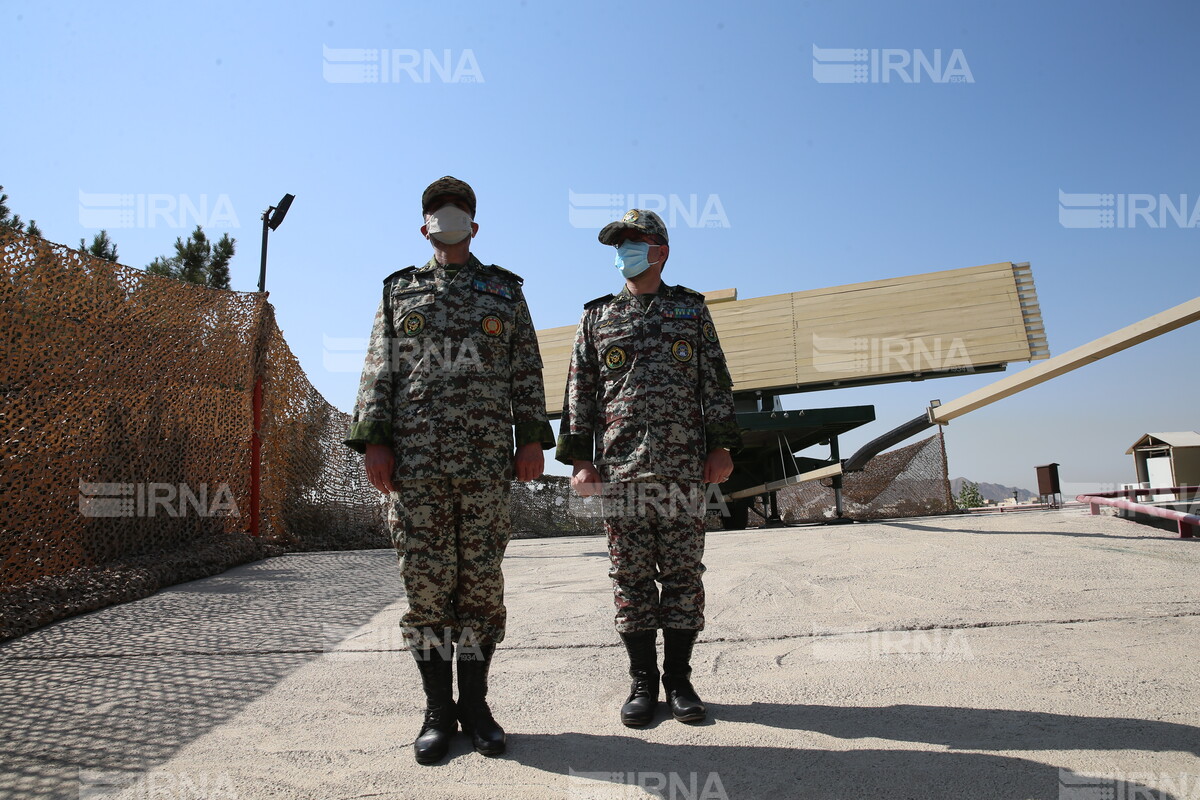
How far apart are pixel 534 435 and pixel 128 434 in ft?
12.7

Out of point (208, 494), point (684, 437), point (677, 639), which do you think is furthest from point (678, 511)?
point (208, 494)

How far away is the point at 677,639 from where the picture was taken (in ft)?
7.75

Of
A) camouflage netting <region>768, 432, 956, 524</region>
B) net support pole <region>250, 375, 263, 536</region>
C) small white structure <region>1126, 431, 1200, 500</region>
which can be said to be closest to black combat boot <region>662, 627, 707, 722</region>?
net support pole <region>250, 375, 263, 536</region>

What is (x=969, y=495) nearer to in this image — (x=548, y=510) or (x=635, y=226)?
(x=548, y=510)

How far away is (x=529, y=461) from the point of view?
2.32 m

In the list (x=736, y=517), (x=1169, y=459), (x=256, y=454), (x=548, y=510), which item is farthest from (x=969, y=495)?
(x=256, y=454)

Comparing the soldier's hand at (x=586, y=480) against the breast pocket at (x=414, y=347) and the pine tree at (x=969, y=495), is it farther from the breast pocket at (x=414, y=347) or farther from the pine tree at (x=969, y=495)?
the pine tree at (x=969, y=495)

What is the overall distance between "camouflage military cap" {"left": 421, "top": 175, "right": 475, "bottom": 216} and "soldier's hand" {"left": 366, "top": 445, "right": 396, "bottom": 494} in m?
0.84

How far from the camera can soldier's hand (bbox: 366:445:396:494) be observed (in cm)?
221

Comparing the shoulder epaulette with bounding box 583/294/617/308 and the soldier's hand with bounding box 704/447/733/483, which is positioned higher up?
the shoulder epaulette with bounding box 583/294/617/308

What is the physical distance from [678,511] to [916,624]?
1.54 metres

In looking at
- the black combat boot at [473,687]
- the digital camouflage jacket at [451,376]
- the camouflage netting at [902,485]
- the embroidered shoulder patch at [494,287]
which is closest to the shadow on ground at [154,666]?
the black combat boot at [473,687]

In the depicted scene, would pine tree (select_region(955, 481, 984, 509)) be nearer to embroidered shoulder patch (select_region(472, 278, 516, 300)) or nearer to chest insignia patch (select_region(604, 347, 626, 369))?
chest insignia patch (select_region(604, 347, 626, 369))

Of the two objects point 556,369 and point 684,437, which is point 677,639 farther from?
point 556,369
